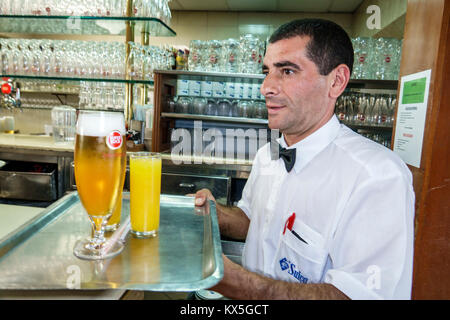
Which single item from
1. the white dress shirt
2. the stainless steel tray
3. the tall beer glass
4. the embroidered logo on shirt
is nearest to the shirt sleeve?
the white dress shirt

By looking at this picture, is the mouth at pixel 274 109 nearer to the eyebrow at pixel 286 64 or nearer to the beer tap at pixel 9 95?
the eyebrow at pixel 286 64

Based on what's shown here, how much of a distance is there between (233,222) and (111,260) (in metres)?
0.84

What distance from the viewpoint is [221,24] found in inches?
222

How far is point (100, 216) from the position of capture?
2.50 feet

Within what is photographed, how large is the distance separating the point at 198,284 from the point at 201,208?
1.69 feet

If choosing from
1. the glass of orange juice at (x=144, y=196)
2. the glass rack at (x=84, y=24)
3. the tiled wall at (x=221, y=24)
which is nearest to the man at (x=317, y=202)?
the glass of orange juice at (x=144, y=196)

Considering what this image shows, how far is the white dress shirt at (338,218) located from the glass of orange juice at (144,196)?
52 centimetres

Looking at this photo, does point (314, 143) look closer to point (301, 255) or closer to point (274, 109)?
point (274, 109)

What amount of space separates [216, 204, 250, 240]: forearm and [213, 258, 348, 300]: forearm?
54 cm

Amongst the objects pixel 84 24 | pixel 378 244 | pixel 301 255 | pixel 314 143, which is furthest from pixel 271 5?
pixel 378 244

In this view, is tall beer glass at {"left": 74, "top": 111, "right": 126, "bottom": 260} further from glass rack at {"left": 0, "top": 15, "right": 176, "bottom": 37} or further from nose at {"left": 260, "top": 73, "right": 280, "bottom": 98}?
glass rack at {"left": 0, "top": 15, "right": 176, "bottom": 37}
